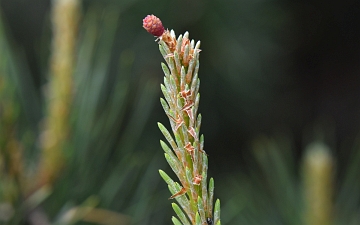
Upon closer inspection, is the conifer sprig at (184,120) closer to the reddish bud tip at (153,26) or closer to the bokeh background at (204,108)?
the reddish bud tip at (153,26)

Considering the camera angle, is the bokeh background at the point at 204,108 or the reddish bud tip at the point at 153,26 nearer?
the reddish bud tip at the point at 153,26

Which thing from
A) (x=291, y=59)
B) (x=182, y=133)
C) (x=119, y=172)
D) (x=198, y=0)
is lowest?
(x=182, y=133)

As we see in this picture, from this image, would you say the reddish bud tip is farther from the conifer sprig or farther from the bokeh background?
the bokeh background

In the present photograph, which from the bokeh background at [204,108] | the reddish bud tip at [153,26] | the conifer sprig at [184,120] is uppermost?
the bokeh background at [204,108]

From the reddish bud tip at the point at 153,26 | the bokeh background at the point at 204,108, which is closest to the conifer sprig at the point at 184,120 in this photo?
the reddish bud tip at the point at 153,26

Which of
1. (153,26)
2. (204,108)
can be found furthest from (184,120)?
(204,108)

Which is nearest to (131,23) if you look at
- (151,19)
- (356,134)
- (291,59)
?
(291,59)

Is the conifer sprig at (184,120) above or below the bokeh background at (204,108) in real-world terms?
below

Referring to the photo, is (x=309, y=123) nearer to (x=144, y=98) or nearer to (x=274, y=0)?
(x=274, y=0)
